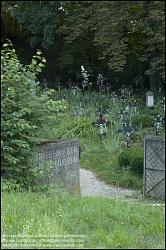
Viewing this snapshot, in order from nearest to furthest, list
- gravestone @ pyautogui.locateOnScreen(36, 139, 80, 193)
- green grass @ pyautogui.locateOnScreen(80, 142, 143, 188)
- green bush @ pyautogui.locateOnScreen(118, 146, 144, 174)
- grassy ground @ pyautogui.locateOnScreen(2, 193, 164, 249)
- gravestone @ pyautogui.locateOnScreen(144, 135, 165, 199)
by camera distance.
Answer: grassy ground @ pyautogui.locateOnScreen(2, 193, 164, 249) → gravestone @ pyautogui.locateOnScreen(36, 139, 80, 193) → gravestone @ pyautogui.locateOnScreen(144, 135, 165, 199) → green grass @ pyautogui.locateOnScreen(80, 142, 143, 188) → green bush @ pyautogui.locateOnScreen(118, 146, 144, 174)

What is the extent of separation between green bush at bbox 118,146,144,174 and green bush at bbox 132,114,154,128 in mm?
2192

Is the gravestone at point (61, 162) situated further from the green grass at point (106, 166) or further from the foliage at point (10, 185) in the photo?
the green grass at point (106, 166)

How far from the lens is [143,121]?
454 inches

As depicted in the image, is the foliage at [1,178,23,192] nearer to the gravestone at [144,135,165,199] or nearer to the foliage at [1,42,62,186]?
the foliage at [1,42,62,186]

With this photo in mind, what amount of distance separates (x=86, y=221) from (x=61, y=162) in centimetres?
287

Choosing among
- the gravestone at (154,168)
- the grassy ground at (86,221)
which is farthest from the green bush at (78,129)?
the grassy ground at (86,221)

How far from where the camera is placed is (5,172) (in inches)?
228

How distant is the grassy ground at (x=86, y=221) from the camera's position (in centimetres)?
352

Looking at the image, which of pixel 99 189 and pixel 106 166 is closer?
pixel 99 189

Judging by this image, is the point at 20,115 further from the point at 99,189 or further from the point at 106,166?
the point at 106,166

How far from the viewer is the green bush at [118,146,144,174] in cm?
873

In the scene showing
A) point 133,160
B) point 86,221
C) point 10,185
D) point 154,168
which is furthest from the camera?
point 133,160

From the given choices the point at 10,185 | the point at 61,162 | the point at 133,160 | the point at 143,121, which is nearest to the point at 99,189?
the point at 133,160

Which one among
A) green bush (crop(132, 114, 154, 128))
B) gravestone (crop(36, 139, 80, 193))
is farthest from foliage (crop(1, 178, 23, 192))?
green bush (crop(132, 114, 154, 128))
